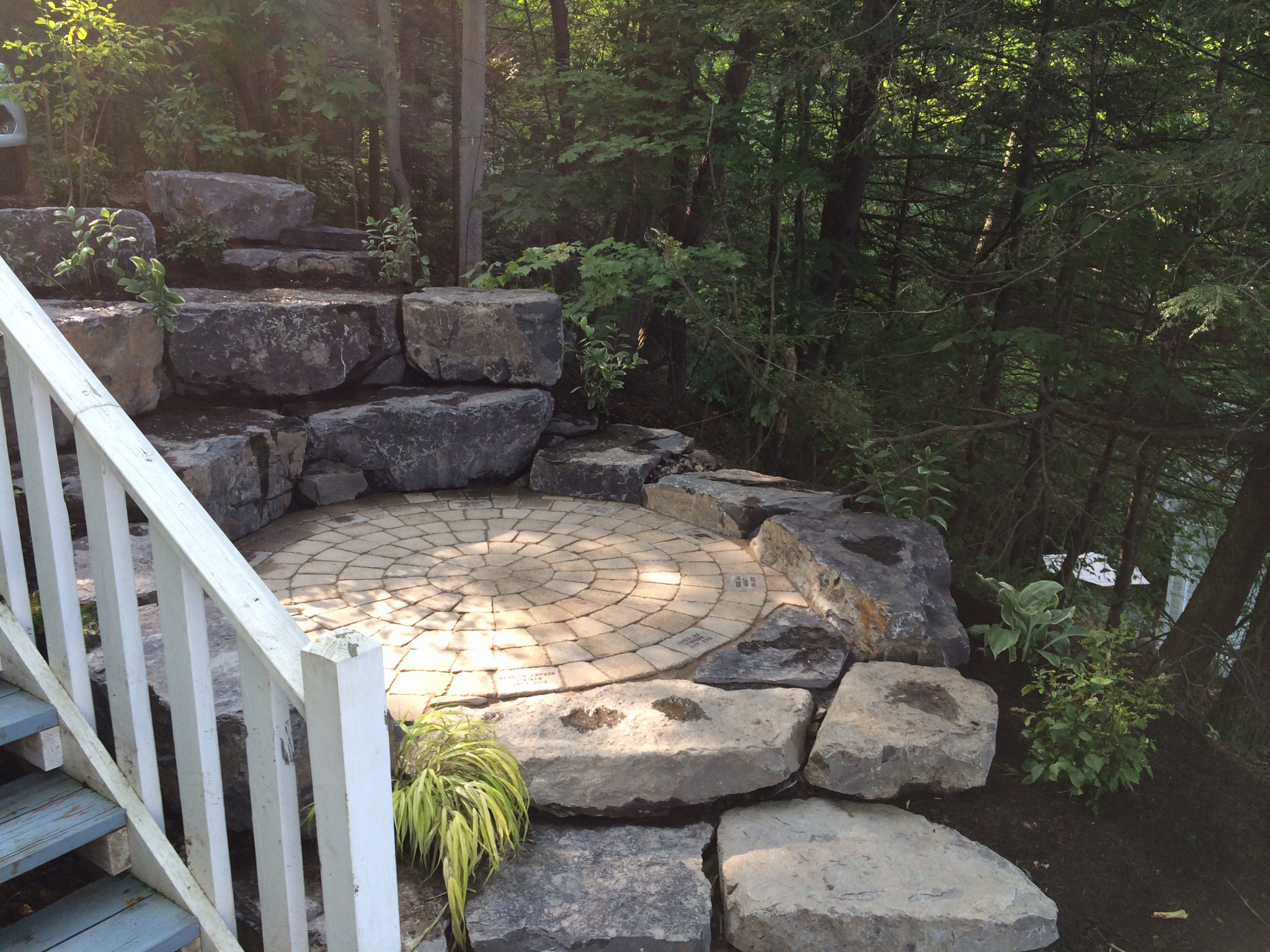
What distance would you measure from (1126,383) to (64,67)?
6.88m

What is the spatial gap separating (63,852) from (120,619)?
451 mm

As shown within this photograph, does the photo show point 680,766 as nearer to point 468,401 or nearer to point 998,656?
point 998,656

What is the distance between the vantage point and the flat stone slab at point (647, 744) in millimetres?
2482

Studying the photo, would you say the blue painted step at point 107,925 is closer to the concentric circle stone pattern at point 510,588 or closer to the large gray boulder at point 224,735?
the large gray boulder at point 224,735

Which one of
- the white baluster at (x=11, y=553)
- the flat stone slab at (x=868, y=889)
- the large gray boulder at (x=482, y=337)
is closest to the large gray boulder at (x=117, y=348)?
the large gray boulder at (x=482, y=337)

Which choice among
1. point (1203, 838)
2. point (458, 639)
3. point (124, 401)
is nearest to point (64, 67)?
point (124, 401)

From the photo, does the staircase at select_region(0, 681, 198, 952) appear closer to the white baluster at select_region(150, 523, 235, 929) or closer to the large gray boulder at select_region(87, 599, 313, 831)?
the white baluster at select_region(150, 523, 235, 929)

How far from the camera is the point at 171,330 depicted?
14.8 feet

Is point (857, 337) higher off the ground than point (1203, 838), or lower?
higher

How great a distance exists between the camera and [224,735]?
2.10 meters

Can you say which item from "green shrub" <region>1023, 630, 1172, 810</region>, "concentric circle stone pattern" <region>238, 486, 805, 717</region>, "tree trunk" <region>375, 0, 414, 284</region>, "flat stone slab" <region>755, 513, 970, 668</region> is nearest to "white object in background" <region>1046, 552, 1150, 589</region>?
"flat stone slab" <region>755, 513, 970, 668</region>

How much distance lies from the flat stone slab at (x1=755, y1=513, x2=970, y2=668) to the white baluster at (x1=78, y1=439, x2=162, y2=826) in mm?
2456

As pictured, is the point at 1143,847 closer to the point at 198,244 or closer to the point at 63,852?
the point at 63,852

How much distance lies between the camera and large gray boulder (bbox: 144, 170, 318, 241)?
6.04 meters
